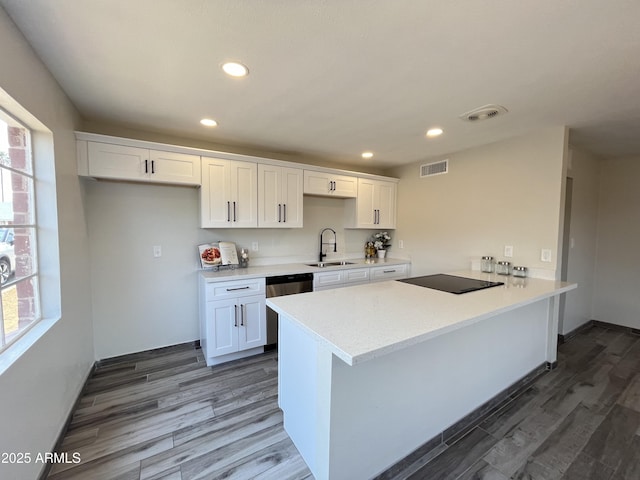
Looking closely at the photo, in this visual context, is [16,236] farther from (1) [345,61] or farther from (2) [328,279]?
(2) [328,279]

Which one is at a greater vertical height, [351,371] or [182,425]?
[351,371]

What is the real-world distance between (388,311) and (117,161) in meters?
2.62

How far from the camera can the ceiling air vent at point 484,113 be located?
213 cm

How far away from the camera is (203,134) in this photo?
2.85 metres

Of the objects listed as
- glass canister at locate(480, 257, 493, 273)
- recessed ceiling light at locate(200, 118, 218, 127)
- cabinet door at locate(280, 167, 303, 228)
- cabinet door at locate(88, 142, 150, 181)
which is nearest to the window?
cabinet door at locate(88, 142, 150, 181)

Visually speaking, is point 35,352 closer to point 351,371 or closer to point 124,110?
point 351,371

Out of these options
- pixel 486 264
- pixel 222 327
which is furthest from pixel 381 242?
pixel 222 327

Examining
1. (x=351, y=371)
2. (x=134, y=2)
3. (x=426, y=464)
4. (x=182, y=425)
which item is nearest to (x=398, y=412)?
(x=426, y=464)

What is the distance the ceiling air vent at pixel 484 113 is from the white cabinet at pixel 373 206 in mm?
1765

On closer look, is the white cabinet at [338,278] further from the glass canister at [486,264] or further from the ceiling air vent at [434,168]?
the ceiling air vent at [434,168]

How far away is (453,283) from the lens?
7.85ft

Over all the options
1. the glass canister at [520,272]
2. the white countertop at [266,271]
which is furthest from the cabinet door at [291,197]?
the glass canister at [520,272]

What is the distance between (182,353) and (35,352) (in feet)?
5.39

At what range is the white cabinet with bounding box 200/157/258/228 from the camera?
286 cm
